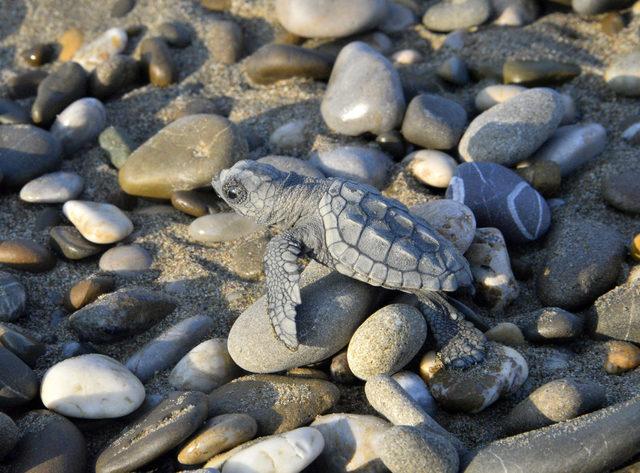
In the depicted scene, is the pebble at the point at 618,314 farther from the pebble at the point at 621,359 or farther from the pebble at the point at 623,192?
the pebble at the point at 623,192

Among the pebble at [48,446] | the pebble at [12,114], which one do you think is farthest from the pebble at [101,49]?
the pebble at [48,446]

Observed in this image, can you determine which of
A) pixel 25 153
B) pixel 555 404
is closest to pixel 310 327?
pixel 555 404

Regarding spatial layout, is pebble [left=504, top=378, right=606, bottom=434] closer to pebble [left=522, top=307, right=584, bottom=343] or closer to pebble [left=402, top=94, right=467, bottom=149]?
pebble [left=522, top=307, right=584, bottom=343]

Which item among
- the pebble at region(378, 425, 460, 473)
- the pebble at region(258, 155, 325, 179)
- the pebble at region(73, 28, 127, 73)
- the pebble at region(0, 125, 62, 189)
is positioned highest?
the pebble at region(73, 28, 127, 73)

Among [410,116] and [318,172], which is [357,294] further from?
A: [410,116]

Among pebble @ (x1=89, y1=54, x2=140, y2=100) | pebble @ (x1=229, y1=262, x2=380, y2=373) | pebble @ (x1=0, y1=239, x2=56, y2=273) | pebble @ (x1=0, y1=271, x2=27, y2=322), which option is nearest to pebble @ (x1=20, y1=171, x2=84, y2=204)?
pebble @ (x1=0, y1=239, x2=56, y2=273)

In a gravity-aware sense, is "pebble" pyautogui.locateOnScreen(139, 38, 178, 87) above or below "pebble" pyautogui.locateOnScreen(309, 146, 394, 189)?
above

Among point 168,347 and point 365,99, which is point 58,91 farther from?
point 168,347
